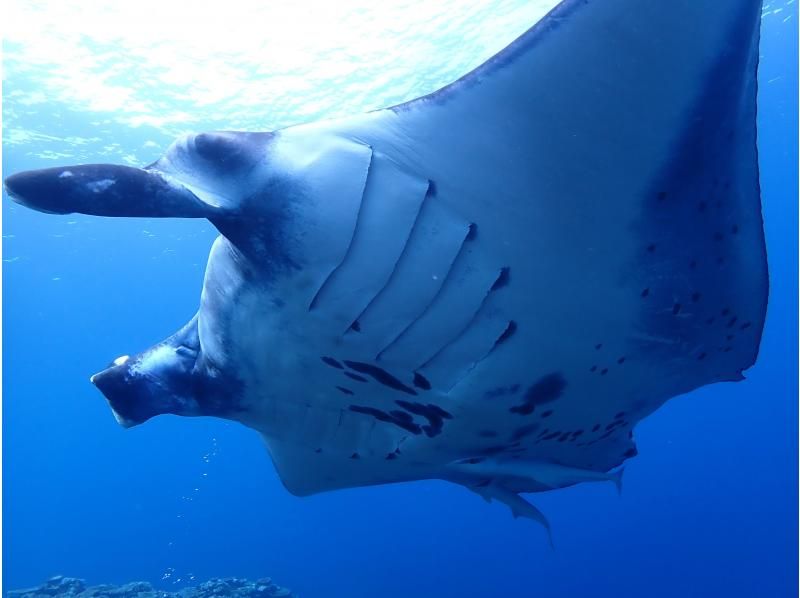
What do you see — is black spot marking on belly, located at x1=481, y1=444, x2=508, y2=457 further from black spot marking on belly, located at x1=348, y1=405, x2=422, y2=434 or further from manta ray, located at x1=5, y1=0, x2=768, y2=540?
black spot marking on belly, located at x1=348, y1=405, x2=422, y2=434

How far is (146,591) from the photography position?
31.9 ft

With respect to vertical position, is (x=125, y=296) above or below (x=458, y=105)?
above

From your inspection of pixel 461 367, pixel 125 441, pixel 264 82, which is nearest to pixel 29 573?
pixel 125 441

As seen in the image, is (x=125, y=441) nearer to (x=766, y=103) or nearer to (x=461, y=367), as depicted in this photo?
(x=766, y=103)

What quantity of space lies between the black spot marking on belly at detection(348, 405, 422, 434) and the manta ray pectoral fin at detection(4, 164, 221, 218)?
3.27 ft

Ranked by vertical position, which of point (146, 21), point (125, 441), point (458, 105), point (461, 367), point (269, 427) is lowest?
point (461, 367)

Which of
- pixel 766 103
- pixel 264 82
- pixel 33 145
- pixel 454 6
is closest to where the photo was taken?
pixel 454 6

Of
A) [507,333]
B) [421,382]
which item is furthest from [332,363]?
[507,333]

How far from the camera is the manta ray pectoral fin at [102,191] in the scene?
135cm

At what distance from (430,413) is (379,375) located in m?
0.29

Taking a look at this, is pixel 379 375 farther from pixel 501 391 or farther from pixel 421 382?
pixel 501 391

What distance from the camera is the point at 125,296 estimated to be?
29500mm

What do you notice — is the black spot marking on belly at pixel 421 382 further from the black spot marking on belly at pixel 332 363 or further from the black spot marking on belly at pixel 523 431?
the black spot marking on belly at pixel 523 431

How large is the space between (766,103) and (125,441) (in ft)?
187
